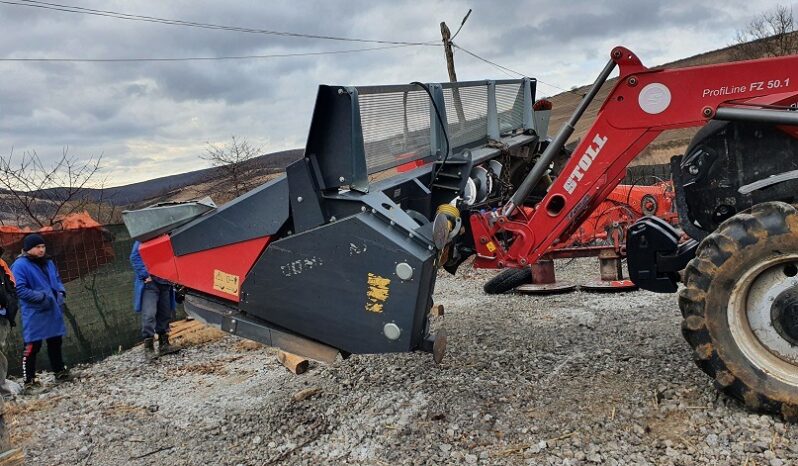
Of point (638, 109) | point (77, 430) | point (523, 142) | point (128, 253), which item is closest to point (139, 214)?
point (77, 430)

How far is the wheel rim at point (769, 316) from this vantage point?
335 centimetres

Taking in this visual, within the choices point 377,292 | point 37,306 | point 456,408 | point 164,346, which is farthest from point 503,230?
point 37,306

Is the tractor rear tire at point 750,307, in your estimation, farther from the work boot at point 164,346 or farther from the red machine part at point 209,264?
the work boot at point 164,346

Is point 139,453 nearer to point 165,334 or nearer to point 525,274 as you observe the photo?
point 165,334

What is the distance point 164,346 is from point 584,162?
17.3 ft

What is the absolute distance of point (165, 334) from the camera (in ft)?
23.9

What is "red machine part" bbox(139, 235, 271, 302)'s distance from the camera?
12.8ft

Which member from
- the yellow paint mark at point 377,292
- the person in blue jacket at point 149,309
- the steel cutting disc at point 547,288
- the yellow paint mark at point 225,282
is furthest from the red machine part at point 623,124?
the person in blue jacket at point 149,309

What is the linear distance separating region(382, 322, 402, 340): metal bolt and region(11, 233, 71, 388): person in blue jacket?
4.48 meters

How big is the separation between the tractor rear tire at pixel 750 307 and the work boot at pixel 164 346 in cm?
558

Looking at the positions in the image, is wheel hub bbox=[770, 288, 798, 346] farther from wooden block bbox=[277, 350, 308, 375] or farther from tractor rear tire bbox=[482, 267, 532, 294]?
tractor rear tire bbox=[482, 267, 532, 294]

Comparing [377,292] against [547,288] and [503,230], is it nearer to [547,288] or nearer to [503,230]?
[503,230]

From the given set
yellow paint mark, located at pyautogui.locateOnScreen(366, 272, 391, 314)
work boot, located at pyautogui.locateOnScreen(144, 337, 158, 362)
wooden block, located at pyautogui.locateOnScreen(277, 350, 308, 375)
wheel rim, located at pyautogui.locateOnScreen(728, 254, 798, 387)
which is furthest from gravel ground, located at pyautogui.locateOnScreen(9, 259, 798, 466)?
yellow paint mark, located at pyautogui.locateOnScreen(366, 272, 391, 314)

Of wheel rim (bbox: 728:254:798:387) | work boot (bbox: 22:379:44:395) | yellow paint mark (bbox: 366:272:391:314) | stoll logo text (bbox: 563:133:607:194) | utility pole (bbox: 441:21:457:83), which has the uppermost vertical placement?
utility pole (bbox: 441:21:457:83)
